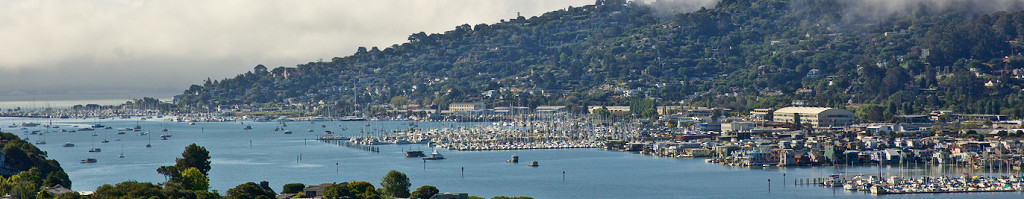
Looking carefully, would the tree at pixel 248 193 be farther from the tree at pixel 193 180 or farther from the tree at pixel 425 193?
the tree at pixel 425 193

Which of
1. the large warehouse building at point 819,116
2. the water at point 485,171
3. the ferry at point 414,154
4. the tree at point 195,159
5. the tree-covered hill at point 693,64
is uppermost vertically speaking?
the tree-covered hill at point 693,64

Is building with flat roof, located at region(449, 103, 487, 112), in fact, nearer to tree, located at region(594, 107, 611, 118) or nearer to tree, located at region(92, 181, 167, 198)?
tree, located at region(594, 107, 611, 118)

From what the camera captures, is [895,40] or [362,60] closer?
[895,40]

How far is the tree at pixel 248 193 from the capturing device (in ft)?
111

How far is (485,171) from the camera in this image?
2149 inches

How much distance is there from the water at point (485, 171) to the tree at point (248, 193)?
10403 millimetres

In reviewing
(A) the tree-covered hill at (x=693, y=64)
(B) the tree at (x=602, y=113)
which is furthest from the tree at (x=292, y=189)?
(B) the tree at (x=602, y=113)

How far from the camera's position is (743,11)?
156125mm

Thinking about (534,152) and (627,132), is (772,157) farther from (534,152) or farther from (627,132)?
(627,132)

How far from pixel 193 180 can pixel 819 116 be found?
56.4m

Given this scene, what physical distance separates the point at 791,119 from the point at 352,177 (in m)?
43.2

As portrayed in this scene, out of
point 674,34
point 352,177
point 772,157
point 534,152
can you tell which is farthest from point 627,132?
point 674,34

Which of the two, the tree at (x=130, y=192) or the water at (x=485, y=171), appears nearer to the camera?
the tree at (x=130, y=192)

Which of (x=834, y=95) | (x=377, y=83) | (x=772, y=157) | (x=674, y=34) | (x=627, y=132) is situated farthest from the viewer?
(x=377, y=83)
